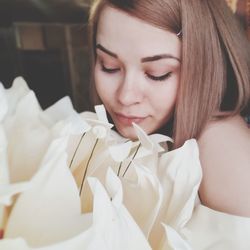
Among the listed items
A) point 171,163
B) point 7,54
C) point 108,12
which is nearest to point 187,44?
point 108,12

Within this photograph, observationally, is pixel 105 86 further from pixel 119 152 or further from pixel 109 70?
pixel 119 152

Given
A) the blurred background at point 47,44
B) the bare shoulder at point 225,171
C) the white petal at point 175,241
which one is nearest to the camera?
the white petal at point 175,241

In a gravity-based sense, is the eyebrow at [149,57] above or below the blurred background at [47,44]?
above

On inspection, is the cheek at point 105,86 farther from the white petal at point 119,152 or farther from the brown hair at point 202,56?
the white petal at point 119,152

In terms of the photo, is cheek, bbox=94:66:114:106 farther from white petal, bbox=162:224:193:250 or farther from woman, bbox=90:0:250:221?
white petal, bbox=162:224:193:250

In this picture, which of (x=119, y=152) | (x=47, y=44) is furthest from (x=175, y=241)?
(x=47, y=44)

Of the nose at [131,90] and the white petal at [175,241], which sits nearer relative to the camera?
the white petal at [175,241]

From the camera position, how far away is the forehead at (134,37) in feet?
2.36

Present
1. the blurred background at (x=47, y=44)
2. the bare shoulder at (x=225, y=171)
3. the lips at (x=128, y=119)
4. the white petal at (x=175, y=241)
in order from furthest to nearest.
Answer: the blurred background at (x=47, y=44) → the lips at (x=128, y=119) → the bare shoulder at (x=225, y=171) → the white petal at (x=175, y=241)

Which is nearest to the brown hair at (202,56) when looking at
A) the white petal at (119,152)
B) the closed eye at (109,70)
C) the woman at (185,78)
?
the woman at (185,78)

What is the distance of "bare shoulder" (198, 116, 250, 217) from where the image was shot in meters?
0.68

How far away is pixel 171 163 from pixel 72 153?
7 cm

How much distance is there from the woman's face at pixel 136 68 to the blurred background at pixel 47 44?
0.22 metres

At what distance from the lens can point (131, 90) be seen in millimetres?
744
